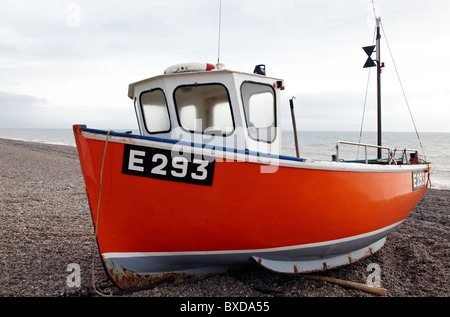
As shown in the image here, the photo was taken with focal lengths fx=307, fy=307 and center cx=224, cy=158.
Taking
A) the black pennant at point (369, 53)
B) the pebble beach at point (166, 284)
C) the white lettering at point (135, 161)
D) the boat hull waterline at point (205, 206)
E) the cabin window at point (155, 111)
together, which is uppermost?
the black pennant at point (369, 53)

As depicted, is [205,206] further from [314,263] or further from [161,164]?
[314,263]

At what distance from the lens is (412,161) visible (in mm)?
6160

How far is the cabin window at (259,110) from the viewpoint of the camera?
3.87 meters

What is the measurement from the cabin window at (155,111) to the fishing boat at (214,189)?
0.01 m

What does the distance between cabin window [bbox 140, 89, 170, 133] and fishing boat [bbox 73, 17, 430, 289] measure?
0.05ft

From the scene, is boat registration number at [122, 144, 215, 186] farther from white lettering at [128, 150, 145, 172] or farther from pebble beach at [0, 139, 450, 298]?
pebble beach at [0, 139, 450, 298]

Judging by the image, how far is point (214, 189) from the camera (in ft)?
10.3

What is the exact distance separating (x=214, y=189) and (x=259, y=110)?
143 centimetres

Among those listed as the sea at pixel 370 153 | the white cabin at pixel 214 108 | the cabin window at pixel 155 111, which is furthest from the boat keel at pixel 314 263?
the sea at pixel 370 153

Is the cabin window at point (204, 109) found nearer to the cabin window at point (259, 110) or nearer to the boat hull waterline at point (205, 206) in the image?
the cabin window at point (259, 110)

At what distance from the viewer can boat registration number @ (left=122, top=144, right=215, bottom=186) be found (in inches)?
121

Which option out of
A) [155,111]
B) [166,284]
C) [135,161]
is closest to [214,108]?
[155,111]

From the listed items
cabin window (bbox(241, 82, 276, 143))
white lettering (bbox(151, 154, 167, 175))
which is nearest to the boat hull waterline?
white lettering (bbox(151, 154, 167, 175))
